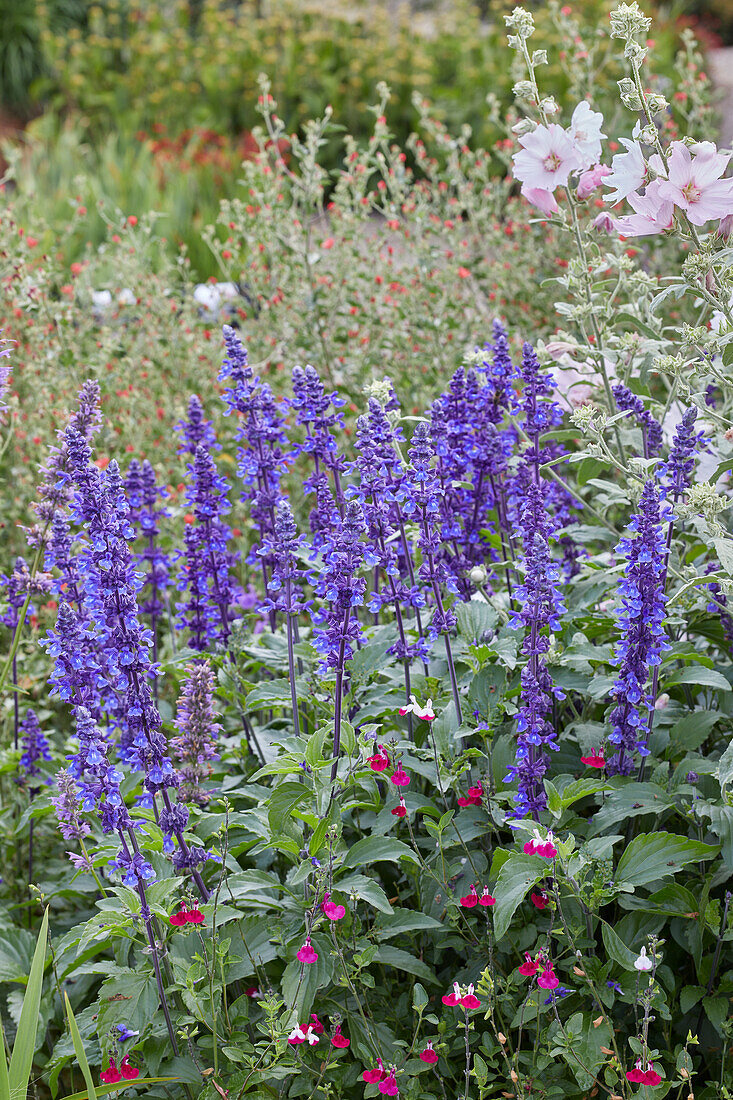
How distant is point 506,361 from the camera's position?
2600 millimetres

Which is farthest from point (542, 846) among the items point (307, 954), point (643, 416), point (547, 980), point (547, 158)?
point (547, 158)

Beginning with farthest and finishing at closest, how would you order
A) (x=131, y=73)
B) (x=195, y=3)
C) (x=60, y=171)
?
(x=195, y=3)
(x=131, y=73)
(x=60, y=171)

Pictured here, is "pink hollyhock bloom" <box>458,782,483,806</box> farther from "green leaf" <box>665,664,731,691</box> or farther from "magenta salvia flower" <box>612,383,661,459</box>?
"magenta salvia flower" <box>612,383,661,459</box>

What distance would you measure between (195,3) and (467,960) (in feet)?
54.6

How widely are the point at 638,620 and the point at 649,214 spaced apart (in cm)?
84

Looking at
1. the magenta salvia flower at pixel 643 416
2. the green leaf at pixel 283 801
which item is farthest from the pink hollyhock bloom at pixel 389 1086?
the magenta salvia flower at pixel 643 416

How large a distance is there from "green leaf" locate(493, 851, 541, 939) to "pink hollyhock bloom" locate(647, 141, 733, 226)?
1.32 metres

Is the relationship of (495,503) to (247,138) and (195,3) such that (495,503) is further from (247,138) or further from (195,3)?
(195,3)

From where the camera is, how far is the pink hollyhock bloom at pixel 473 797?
7.07 feet

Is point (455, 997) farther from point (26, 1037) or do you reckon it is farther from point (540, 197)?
point (540, 197)

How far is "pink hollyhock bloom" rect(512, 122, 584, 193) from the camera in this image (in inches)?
88.6

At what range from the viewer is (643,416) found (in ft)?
8.54

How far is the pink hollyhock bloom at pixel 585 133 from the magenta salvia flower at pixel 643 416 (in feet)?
1.87

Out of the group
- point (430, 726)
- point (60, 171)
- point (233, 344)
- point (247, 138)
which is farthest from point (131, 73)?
point (430, 726)
